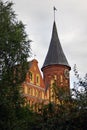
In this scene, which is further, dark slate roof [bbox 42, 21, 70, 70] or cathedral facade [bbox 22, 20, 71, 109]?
dark slate roof [bbox 42, 21, 70, 70]

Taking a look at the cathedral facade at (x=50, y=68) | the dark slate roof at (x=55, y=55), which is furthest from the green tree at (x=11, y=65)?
the dark slate roof at (x=55, y=55)

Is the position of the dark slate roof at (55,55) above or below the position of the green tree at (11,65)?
above

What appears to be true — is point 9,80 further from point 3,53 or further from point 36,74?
point 36,74

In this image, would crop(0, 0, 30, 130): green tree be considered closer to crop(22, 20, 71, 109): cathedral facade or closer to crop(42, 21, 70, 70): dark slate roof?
crop(22, 20, 71, 109): cathedral facade

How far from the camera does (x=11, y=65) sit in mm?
28188

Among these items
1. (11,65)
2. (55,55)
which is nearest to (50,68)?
(55,55)

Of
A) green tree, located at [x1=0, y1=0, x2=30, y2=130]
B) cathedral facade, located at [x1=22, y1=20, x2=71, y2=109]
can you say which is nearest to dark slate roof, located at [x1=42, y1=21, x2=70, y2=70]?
cathedral facade, located at [x1=22, y1=20, x2=71, y2=109]

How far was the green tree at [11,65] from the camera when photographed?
87.0 feet

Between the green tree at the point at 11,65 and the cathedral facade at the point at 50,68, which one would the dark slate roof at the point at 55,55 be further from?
the green tree at the point at 11,65

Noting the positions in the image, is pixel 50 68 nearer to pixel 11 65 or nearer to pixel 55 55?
pixel 55 55

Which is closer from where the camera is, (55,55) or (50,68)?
(50,68)

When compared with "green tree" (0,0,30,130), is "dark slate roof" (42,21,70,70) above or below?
above

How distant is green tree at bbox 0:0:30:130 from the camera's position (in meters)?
26.5

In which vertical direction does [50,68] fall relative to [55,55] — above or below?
below
